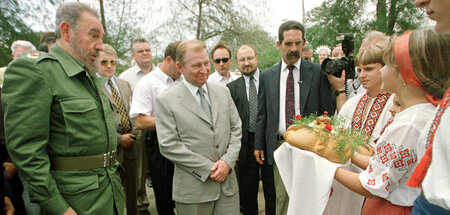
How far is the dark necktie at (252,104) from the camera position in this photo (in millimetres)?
3486

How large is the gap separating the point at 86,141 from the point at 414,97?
6.52 feet

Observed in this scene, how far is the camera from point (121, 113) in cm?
338

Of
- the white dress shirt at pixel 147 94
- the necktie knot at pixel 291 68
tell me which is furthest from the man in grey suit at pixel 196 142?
the necktie knot at pixel 291 68

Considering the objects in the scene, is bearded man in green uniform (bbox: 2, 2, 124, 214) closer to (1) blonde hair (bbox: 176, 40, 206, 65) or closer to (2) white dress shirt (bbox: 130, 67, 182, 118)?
(1) blonde hair (bbox: 176, 40, 206, 65)

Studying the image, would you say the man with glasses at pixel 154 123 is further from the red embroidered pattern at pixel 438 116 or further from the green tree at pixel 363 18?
the green tree at pixel 363 18

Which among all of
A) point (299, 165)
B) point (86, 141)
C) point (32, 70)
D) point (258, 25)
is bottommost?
point (299, 165)

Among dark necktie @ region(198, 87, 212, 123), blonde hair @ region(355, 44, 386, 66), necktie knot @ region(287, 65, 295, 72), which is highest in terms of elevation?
blonde hair @ region(355, 44, 386, 66)

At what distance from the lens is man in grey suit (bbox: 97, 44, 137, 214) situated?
3254 mm

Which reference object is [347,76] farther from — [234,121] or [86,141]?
[86,141]

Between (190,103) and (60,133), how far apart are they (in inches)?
41.3

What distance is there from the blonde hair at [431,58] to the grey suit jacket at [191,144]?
160 cm

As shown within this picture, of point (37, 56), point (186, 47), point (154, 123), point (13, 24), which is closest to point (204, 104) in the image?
point (186, 47)

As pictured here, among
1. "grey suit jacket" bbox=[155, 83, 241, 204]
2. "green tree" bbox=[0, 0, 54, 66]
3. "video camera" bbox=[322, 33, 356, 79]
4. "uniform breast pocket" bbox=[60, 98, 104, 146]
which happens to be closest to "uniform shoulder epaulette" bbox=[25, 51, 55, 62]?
"uniform breast pocket" bbox=[60, 98, 104, 146]

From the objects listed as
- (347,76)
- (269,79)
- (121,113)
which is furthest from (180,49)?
(347,76)
